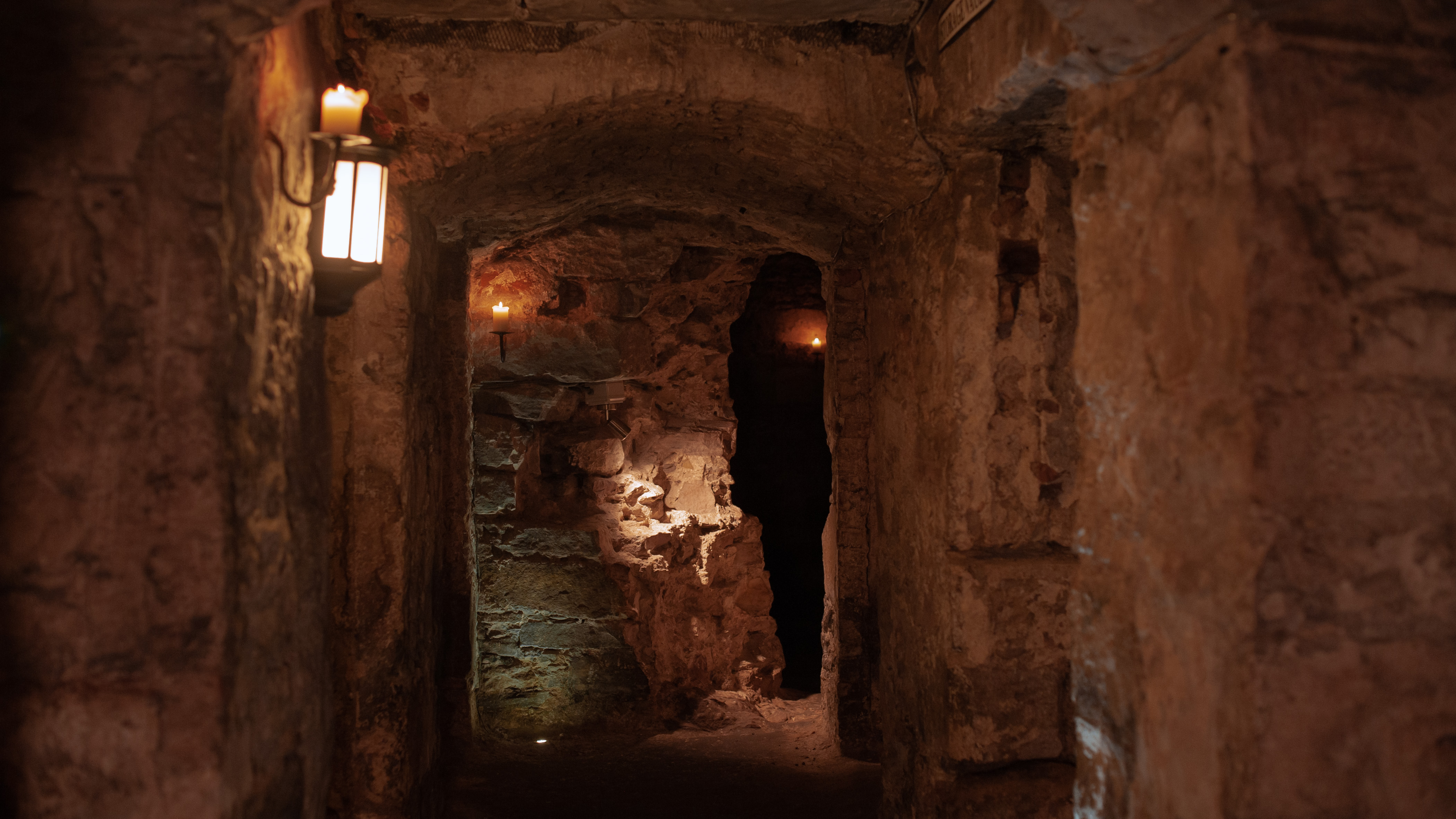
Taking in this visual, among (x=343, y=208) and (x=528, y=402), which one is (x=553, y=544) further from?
(x=343, y=208)

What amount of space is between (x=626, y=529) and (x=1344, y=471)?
4051 mm

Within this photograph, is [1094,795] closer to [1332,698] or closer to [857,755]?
[1332,698]

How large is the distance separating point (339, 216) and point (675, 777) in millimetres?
2947

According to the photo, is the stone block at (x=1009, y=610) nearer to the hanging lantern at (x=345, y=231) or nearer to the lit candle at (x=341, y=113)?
the hanging lantern at (x=345, y=231)

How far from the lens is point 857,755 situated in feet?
12.7

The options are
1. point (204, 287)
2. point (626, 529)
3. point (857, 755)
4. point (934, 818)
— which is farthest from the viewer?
point (626, 529)

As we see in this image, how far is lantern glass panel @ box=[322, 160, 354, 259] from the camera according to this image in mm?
1769

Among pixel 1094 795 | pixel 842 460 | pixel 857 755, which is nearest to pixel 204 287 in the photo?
pixel 1094 795

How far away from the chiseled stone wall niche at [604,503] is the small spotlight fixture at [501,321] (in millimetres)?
34

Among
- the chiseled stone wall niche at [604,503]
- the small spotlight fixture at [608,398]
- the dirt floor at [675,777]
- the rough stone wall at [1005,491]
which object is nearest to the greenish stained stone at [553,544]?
the chiseled stone wall niche at [604,503]

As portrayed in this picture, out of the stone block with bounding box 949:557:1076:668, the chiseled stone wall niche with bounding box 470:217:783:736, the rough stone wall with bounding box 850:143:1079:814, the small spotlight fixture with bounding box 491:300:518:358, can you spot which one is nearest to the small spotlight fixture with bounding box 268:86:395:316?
the rough stone wall with bounding box 850:143:1079:814

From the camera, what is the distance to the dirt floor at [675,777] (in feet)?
11.0

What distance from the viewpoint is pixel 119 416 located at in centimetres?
129

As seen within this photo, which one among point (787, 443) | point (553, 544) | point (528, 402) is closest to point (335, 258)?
point (528, 402)
